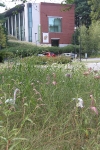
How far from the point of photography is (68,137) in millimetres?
2367

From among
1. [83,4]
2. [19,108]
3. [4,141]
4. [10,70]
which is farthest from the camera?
[83,4]

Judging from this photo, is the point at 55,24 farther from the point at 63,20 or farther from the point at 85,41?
the point at 85,41

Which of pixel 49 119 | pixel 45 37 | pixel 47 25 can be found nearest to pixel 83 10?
pixel 47 25

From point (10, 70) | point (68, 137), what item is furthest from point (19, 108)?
point (10, 70)

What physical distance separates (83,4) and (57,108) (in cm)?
5591

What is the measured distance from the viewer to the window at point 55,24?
5088cm

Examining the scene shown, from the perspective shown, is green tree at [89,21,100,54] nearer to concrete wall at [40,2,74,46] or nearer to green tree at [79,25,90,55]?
green tree at [79,25,90,55]

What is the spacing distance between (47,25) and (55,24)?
6.32 feet

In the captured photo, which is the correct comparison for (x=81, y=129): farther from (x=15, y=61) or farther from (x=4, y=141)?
(x=15, y=61)

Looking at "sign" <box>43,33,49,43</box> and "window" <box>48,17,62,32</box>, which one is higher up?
"window" <box>48,17,62,32</box>

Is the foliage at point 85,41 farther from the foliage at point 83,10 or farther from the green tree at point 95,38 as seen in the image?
the foliage at point 83,10

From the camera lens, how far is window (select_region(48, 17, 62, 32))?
50.9 metres

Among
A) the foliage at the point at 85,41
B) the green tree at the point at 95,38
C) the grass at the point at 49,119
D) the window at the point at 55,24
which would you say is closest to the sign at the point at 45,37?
the window at the point at 55,24

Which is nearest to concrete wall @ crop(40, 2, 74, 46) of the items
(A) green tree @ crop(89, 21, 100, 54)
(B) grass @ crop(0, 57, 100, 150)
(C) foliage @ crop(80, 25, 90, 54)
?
(C) foliage @ crop(80, 25, 90, 54)
